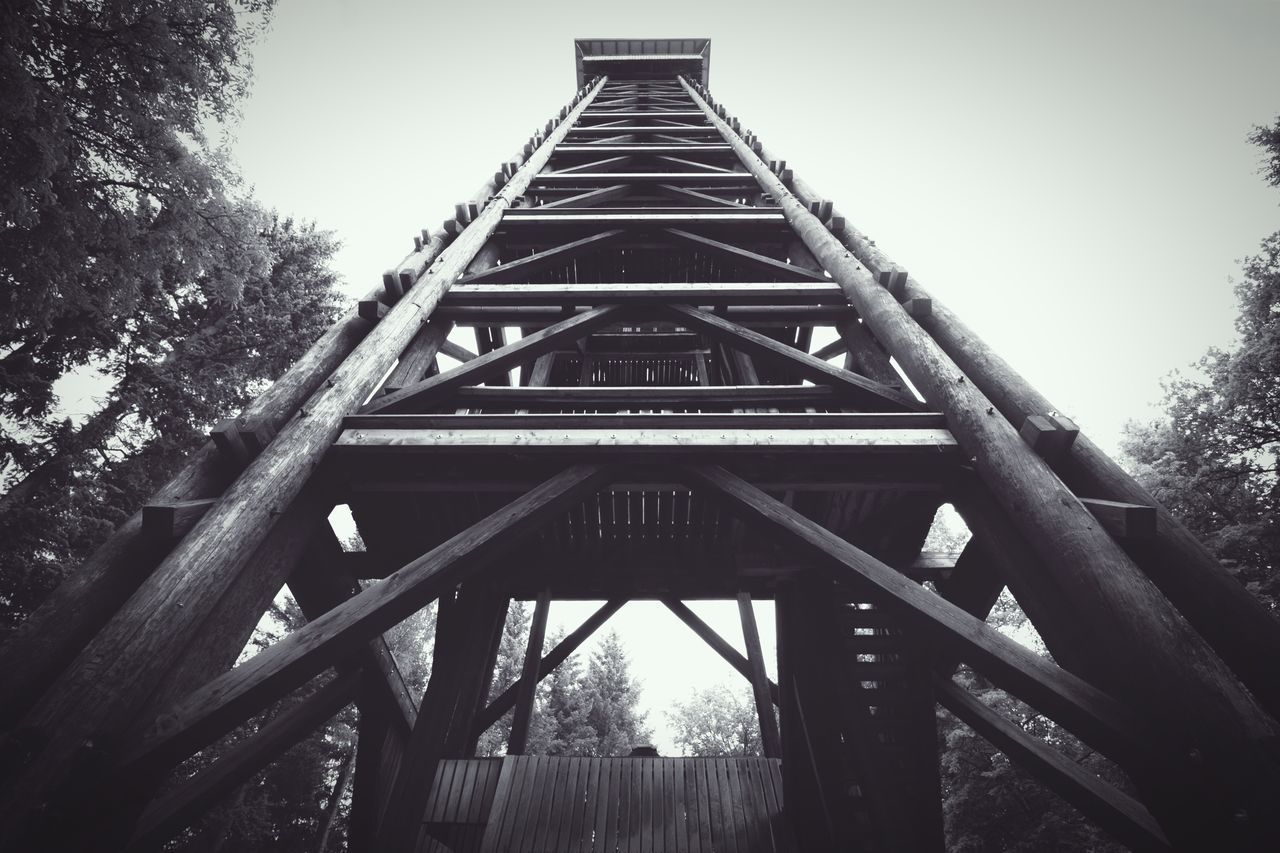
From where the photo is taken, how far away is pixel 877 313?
2668mm

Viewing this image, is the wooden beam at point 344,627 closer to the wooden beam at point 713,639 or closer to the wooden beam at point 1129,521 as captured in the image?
the wooden beam at point 1129,521

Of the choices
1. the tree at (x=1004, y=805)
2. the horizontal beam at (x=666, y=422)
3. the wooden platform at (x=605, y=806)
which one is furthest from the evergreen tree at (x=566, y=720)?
the horizontal beam at (x=666, y=422)

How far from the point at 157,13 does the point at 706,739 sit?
36.7 metres

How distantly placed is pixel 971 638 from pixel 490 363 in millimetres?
2248

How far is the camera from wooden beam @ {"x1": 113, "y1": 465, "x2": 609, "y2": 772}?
1241mm

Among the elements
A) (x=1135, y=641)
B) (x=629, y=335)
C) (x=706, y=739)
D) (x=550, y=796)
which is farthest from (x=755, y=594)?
(x=706, y=739)

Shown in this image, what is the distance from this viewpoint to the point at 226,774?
1.78 m

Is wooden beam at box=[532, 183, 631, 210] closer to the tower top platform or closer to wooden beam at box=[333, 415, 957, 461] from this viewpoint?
wooden beam at box=[333, 415, 957, 461]

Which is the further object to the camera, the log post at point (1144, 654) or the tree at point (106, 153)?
the tree at point (106, 153)

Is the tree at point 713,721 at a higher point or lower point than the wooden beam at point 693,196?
higher

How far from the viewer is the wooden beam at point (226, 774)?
4.74 feet

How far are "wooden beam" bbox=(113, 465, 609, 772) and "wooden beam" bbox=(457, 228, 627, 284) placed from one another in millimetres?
2089

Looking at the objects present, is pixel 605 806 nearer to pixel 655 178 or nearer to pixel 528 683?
pixel 528 683

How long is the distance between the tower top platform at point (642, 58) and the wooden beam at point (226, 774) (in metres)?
13.5
